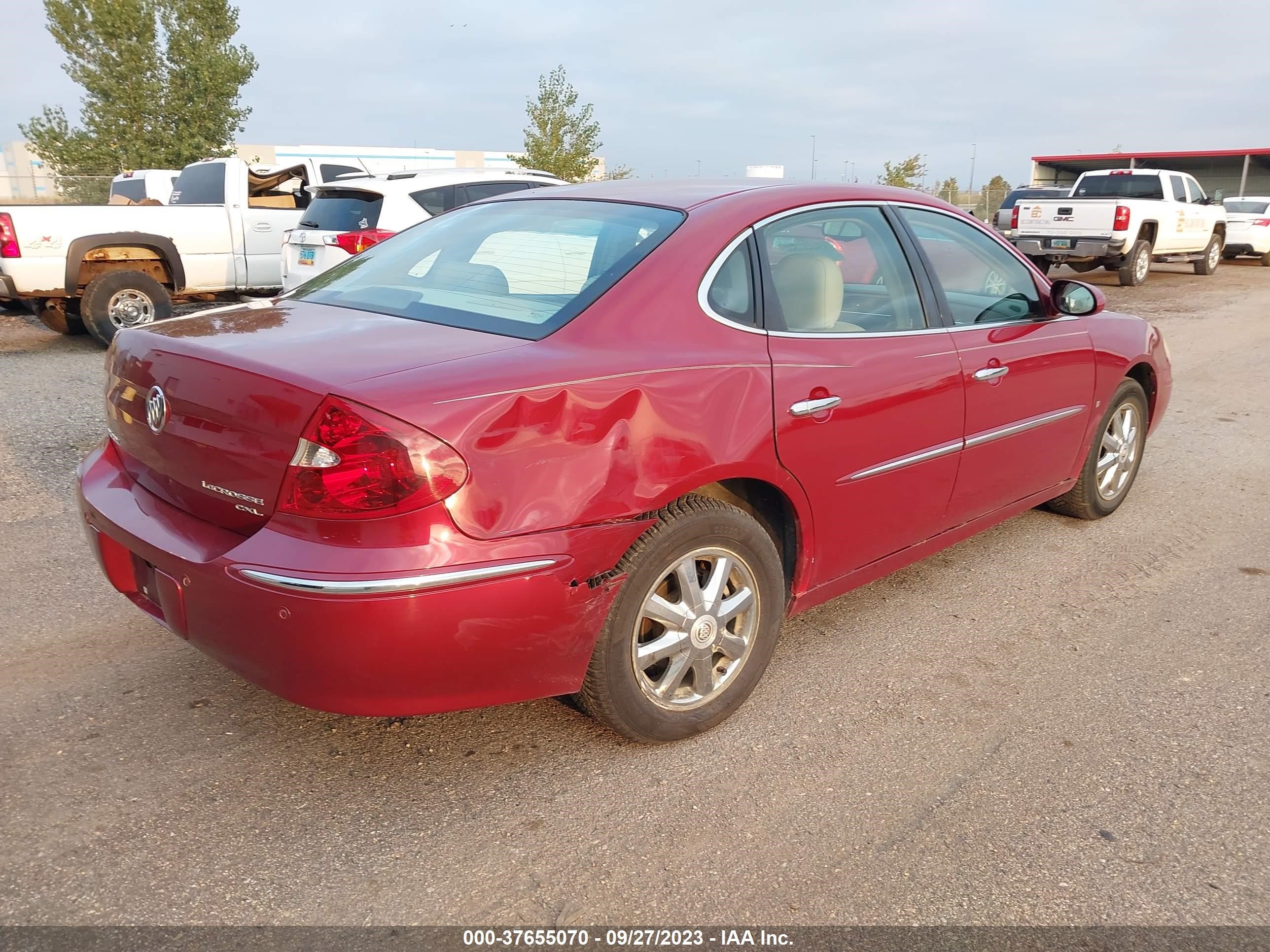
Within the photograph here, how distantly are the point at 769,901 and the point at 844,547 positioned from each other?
53.7 inches

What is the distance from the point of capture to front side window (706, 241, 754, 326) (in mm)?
3037

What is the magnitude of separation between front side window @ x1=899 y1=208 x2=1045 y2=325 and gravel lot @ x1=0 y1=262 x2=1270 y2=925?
3.82ft

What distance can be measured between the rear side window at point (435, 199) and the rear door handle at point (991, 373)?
6.86m

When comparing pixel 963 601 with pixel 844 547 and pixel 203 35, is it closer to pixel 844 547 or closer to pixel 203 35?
pixel 844 547

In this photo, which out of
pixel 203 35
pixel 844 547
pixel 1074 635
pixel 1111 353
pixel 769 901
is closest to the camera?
pixel 769 901

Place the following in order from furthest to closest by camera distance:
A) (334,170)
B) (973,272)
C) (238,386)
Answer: (334,170), (973,272), (238,386)

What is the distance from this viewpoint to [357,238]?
30.5 ft

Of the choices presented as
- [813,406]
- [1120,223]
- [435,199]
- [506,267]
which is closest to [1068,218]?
[1120,223]

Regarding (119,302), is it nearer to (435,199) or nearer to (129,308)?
(129,308)

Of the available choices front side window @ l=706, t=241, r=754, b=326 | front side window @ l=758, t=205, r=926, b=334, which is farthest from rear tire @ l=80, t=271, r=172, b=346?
front side window @ l=706, t=241, r=754, b=326

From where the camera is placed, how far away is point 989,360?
385 centimetres

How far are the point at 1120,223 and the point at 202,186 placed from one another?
45.5ft

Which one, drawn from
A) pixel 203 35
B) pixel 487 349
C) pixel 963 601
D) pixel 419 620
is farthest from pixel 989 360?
pixel 203 35

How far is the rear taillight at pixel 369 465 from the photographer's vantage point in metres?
2.34
